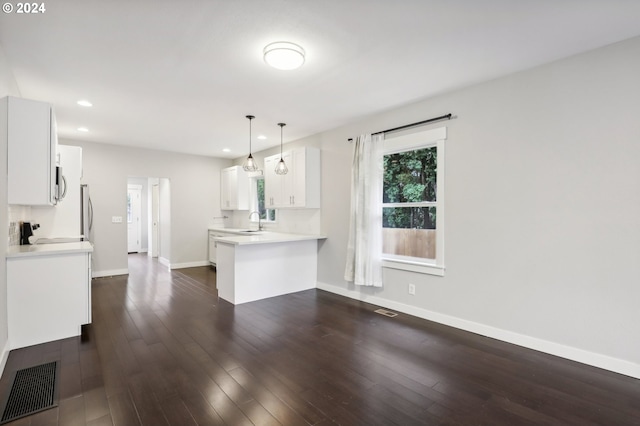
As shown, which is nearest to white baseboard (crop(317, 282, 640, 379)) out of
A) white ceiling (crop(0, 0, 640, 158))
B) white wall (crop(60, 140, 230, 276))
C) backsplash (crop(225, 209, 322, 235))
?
backsplash (crop(225, 209, 322, 235))

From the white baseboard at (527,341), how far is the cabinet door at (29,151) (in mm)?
4080

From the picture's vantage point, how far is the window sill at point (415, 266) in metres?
3.61

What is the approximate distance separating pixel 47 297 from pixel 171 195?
428 centimetres

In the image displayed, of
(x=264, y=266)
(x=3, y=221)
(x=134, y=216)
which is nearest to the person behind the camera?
(x=3, y=221)

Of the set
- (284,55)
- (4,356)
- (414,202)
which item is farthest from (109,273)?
(414,202)

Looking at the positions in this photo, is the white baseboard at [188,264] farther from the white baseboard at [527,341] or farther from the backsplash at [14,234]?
the white baseboard at [527,341]

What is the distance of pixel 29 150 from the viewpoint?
2.94 metres

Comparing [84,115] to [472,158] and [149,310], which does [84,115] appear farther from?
[472,158]

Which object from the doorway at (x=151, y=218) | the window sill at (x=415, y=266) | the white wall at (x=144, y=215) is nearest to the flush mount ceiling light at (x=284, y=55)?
the window sill at (x=415, y=266)

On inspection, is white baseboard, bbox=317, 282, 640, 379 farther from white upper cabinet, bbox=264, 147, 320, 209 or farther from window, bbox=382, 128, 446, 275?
white upper cabinet, bbox=264, 147, 320, 209

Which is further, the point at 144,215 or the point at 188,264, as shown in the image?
the point at 144,215

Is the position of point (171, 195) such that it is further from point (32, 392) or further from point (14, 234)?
point (32, 392)

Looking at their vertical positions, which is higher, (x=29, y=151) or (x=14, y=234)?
(x=29, y=151)

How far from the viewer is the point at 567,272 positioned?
8.96ft
